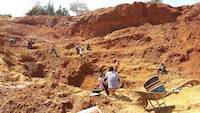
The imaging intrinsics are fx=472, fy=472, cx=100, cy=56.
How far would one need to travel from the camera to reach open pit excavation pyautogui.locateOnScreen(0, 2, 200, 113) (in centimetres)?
1398

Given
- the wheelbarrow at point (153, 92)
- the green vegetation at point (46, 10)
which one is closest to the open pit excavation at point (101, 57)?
the wheelbarrow at point (153, 92)

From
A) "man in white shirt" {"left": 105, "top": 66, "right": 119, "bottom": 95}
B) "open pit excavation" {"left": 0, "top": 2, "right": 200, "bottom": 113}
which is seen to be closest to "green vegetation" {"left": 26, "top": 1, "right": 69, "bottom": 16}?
"open pit excavation" {"left": 0, "top": 2, "right": 200, "bottom": 113}

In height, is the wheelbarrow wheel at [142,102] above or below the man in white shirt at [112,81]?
below

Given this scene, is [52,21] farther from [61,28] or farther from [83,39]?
[83,39]

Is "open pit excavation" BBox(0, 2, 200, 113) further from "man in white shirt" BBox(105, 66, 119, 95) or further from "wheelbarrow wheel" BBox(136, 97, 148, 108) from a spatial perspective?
"man in white shirt" BBox(105, 66, 119, 95)

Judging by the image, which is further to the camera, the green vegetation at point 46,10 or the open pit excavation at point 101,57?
the green vegetation at point 46,10

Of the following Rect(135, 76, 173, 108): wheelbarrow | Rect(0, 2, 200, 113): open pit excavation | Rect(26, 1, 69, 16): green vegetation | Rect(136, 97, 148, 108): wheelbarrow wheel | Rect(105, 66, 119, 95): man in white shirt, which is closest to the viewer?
Rect(135, 76, 173, 108): wheelbarrow

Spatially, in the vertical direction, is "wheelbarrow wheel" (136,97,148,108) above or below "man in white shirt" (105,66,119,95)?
below

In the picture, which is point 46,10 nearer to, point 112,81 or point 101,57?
point 101,57

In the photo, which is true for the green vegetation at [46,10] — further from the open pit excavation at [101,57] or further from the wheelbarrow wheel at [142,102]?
the wheelbarrow wheel at [142,102]

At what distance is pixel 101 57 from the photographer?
35.8 m

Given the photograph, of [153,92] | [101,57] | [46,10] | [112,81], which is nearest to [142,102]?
[153,92]

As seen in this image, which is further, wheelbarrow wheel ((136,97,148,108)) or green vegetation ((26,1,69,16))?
green vegetation ((26,1,69,16))

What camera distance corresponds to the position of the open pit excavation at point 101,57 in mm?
13977
